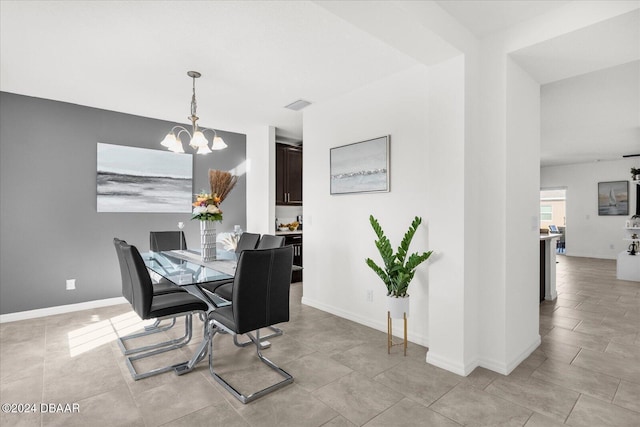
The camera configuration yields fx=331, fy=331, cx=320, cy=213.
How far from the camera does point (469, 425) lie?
188 cm

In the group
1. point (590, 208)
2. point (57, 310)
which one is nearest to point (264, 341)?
point (57, 310)

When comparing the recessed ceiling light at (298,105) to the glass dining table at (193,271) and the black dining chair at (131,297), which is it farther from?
the black dining chair at (131,297)

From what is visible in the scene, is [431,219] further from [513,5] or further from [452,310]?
[513,5]

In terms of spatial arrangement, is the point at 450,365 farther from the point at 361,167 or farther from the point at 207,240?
the point at 207,240

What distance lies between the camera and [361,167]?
357cm

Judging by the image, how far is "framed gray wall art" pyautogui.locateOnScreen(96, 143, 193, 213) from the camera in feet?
14.2

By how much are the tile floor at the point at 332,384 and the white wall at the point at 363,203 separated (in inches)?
17.1

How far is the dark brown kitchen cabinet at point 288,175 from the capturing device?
550cm

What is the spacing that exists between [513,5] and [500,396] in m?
2.56

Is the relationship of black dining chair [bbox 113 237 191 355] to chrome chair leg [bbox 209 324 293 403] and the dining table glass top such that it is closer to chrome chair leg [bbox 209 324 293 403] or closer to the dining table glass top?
the dining table glass top

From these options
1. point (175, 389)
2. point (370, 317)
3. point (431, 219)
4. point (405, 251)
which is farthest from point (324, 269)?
point (175, 389)

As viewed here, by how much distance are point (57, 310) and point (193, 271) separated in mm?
2600

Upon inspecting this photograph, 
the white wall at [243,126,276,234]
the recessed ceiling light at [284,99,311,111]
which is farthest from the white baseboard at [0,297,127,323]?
the recessed ceiling light at [284,99,311,111]

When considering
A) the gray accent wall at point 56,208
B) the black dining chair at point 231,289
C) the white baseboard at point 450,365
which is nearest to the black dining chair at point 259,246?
the black dining chair at point 231,289
